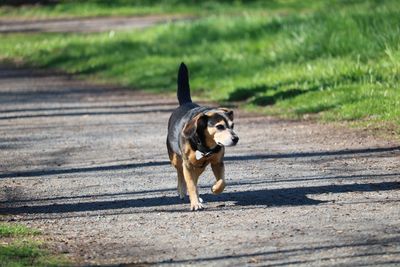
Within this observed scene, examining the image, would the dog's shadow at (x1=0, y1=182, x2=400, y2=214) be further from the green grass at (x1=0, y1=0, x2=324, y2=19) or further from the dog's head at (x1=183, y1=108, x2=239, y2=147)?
the green grass at (x1=0, y1=0, x2=324, y2=19)

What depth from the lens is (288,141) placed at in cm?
1259

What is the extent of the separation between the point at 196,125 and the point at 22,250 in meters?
1.87

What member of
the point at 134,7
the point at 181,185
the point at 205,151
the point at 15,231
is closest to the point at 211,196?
the point at 181,185

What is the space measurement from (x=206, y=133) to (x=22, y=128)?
7184 mm

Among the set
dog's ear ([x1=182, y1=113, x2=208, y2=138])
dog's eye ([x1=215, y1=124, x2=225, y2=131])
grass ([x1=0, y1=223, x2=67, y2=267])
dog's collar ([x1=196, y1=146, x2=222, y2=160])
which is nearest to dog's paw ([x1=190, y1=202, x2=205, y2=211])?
dog's collar ([x1=196, y1=146, x2=222, y2=160])

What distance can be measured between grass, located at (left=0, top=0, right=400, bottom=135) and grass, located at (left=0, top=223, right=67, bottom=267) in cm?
610

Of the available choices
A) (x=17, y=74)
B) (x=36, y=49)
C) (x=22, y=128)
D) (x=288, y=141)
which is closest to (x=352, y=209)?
(x=288, y=141)

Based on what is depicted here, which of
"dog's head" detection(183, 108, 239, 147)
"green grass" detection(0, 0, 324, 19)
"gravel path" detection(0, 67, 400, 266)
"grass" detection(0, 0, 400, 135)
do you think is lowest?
"green grass" detection(0, 0, 324, 19)

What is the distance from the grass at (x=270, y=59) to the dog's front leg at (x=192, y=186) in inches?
187

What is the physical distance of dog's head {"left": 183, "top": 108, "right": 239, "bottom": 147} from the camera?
26.9 feet

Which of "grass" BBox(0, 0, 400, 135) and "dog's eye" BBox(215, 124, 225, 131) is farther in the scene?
"grass" BBox(0, 0, 400, 135)

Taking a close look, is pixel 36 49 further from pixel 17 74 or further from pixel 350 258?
pixel 350 258

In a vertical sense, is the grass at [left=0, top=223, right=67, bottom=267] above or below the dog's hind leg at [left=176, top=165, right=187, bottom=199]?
above

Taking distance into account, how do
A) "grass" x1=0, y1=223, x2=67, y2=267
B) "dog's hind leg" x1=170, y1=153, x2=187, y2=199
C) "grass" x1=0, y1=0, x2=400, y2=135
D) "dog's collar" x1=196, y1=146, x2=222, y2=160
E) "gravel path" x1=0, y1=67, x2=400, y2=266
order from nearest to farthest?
"grass" x1=0, y1=223, x2=67, y2=267, "gravel path" x1=0, y1=67, x2=400, y2=266, "dog's collar" x1=196, y1=146, x2=222, y2=160, "dog's hind leg" x1=170, y1=153, x2=187, y2=199, "grass" x1=0, y1=0, x2=400, y2=135
